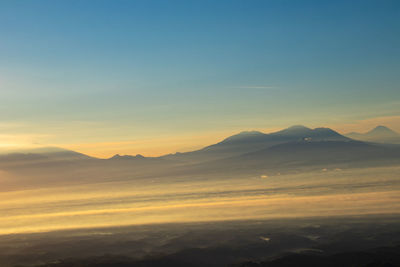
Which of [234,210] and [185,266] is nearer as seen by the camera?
[185,266]

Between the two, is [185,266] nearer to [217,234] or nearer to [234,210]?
[217,234]

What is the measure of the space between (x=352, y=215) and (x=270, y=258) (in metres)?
36.1

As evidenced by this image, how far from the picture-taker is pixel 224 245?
65.2m

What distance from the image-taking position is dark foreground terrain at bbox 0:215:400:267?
56281 millimetres

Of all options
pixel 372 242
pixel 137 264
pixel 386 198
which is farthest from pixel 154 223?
pixel 386 198

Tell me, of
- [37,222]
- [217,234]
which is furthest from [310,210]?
[37,222]

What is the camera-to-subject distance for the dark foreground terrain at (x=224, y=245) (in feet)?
185

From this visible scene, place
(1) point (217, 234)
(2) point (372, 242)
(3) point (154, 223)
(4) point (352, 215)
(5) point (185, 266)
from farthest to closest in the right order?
1. (3) point (154, 223)
2. (4) point (352, 215)
3. (1) point (217, 234)
4. (2) point (372, 242)
5. (5) point (185, 266)

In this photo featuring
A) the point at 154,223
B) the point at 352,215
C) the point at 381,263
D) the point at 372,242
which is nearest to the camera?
the point at 381,263

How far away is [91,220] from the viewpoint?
353ft

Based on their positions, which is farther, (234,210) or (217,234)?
(234,210)

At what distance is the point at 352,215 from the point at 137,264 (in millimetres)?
49389

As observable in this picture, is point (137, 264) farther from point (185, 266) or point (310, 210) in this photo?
point (310, 210)

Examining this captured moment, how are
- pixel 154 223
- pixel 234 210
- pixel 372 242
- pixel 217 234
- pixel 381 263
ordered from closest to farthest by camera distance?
pixel 381 263
pixel 372 242
pixel 217 234
pixel 154 223
pixel 234 210
